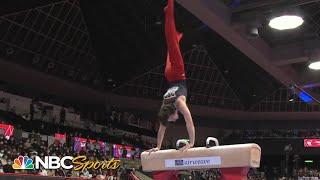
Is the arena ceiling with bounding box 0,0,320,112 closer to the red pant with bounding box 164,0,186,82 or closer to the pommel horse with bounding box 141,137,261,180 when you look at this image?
the red pant with bounding box 164,0,186,82

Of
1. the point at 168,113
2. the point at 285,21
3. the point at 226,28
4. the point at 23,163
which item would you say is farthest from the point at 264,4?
the point at 23,163

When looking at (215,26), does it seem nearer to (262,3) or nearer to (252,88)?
(262,3)

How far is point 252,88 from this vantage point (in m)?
26.3

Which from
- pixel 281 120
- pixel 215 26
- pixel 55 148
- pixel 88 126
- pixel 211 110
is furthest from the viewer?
pixel 281 120

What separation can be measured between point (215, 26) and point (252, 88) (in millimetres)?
13871

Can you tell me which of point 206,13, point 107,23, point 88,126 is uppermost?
point 107,23

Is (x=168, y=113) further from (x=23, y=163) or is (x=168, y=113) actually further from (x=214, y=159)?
(x=23, y=163)

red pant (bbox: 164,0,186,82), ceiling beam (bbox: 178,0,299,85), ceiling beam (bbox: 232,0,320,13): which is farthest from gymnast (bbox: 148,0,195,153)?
ceiling beam (bbox: 232,0,320,13)

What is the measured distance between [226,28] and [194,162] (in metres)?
7.78

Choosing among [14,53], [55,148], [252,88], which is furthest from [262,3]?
[252,88]

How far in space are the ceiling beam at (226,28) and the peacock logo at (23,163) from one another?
6908 mm

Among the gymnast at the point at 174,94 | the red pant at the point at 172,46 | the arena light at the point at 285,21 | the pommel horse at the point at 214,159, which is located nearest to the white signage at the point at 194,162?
the pommel horse at the point at 214,159

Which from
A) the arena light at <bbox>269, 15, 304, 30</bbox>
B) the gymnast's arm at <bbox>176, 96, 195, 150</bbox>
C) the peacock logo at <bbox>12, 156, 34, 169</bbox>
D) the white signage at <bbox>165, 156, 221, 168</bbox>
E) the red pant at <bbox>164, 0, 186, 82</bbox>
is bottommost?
the peacock logo at <bbox>12, 156, 34, 169</bbox>

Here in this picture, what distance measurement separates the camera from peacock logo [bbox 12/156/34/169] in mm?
13883
